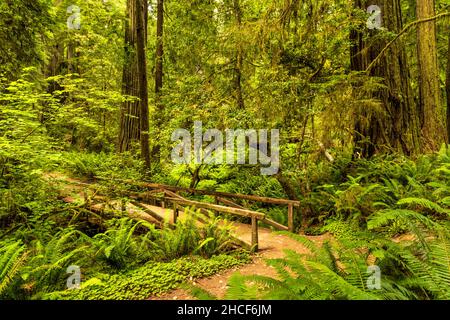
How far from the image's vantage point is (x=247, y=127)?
764 centimetres

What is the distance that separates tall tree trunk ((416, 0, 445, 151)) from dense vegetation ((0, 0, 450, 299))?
0.03m

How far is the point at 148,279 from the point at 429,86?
8.90 meters

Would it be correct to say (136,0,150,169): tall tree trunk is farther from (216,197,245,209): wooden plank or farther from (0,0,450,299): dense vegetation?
(216,197,245,209): wooden plank

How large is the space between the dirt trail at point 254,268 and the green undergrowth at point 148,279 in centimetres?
13

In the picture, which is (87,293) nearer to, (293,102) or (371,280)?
(371,280)

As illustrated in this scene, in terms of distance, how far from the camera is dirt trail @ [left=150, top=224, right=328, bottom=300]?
4457 mm

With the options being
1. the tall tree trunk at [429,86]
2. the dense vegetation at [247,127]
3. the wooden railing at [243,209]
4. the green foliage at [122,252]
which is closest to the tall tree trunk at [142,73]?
the dense vegetation at [247,127]

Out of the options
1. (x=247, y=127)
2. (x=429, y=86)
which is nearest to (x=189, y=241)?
(x=247, y=127)

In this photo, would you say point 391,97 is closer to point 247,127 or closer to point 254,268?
point 247,127

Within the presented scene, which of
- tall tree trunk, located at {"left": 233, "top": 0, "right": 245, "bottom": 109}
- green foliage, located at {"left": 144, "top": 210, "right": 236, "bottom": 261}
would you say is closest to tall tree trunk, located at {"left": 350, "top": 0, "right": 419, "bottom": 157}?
tall tree trunk, located at {"left": 233, "top": 0, "right": 245, "bottom": 109}

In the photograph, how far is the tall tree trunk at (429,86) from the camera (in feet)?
27.7
